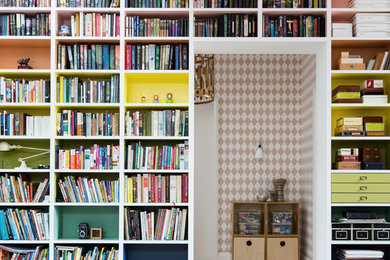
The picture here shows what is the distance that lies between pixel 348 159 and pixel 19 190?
306 cm

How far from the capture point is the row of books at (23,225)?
5.00 m

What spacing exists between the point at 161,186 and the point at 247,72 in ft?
11.7

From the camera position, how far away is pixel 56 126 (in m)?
5.04

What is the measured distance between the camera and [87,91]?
5.07m

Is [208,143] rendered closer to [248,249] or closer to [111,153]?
[248,249]

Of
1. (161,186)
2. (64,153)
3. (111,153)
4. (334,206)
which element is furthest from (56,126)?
(334,206)

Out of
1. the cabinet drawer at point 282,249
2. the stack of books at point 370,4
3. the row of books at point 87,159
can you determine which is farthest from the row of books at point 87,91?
the cabinet drawer at point 282,249

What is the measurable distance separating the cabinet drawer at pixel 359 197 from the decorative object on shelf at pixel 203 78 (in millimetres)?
3088

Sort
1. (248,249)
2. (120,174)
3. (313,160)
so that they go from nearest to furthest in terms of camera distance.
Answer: (120,174), (313,160), (248,249)

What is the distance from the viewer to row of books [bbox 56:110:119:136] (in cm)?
504

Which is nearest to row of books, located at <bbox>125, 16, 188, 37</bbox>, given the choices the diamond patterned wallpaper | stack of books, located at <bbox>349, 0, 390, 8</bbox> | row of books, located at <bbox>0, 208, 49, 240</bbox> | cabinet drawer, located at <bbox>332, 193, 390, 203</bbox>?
stack of books, located at <bbox>349, 0, 390, 8</bbox>

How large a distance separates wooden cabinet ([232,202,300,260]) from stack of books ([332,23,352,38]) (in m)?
3.22

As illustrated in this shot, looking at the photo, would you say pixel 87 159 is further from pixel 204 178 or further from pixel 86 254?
pixel 204 178

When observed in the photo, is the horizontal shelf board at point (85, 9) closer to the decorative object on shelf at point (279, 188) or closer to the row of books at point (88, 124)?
the row of books at point (88, 124)
